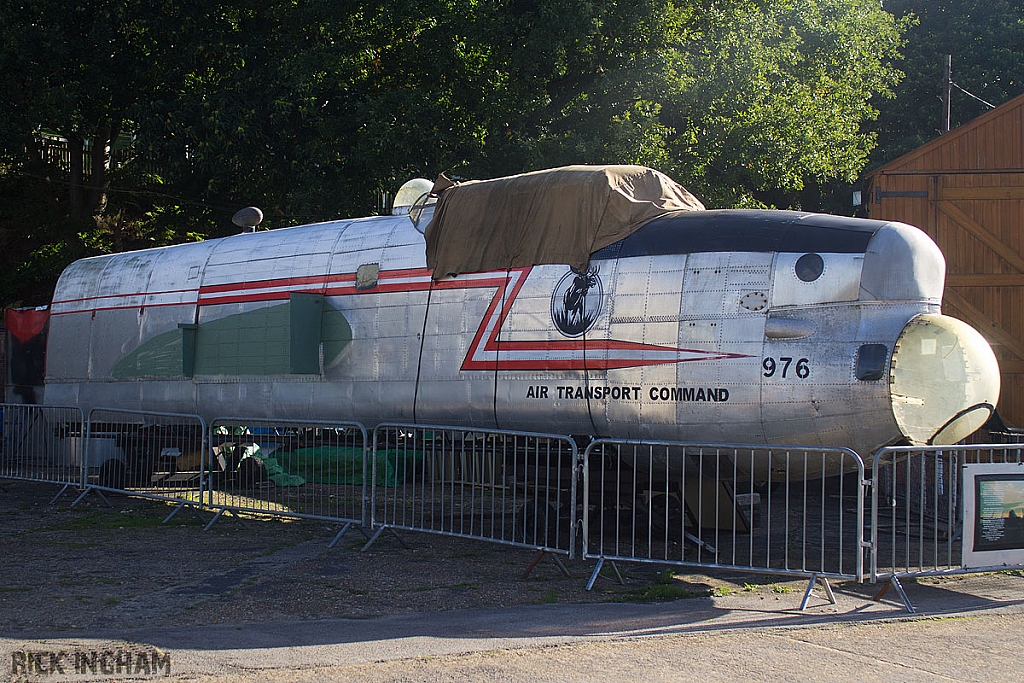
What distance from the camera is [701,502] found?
28.9 ft

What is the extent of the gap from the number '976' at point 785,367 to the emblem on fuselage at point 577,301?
1692 mm

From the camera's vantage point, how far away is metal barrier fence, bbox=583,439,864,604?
8.01 metres

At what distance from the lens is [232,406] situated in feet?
40.8

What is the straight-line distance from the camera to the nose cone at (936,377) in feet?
25.7

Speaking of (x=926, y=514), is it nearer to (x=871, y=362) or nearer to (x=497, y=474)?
(x=871, y=362)

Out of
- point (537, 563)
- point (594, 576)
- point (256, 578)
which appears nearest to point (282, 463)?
point (256, 578)

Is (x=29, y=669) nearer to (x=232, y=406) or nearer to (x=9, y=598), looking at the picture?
(x=9, y=598)

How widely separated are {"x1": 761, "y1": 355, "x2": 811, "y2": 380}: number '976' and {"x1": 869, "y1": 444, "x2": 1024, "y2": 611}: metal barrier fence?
909 mm

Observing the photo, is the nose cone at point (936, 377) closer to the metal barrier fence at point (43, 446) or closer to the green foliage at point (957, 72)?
the metal barrier fence at point (43, 446)

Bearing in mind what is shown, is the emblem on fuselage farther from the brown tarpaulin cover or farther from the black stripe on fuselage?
the black stripe on fuselage

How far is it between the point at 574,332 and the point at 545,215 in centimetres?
127

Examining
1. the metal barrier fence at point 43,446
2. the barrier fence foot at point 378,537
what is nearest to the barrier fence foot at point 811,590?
the barrier fence foot at point 378,537

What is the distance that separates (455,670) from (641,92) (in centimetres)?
1646

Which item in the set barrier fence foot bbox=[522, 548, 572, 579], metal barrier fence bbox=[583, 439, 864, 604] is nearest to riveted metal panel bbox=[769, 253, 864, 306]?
metal barrier fence bbox=[583, 439, 864, 604]
